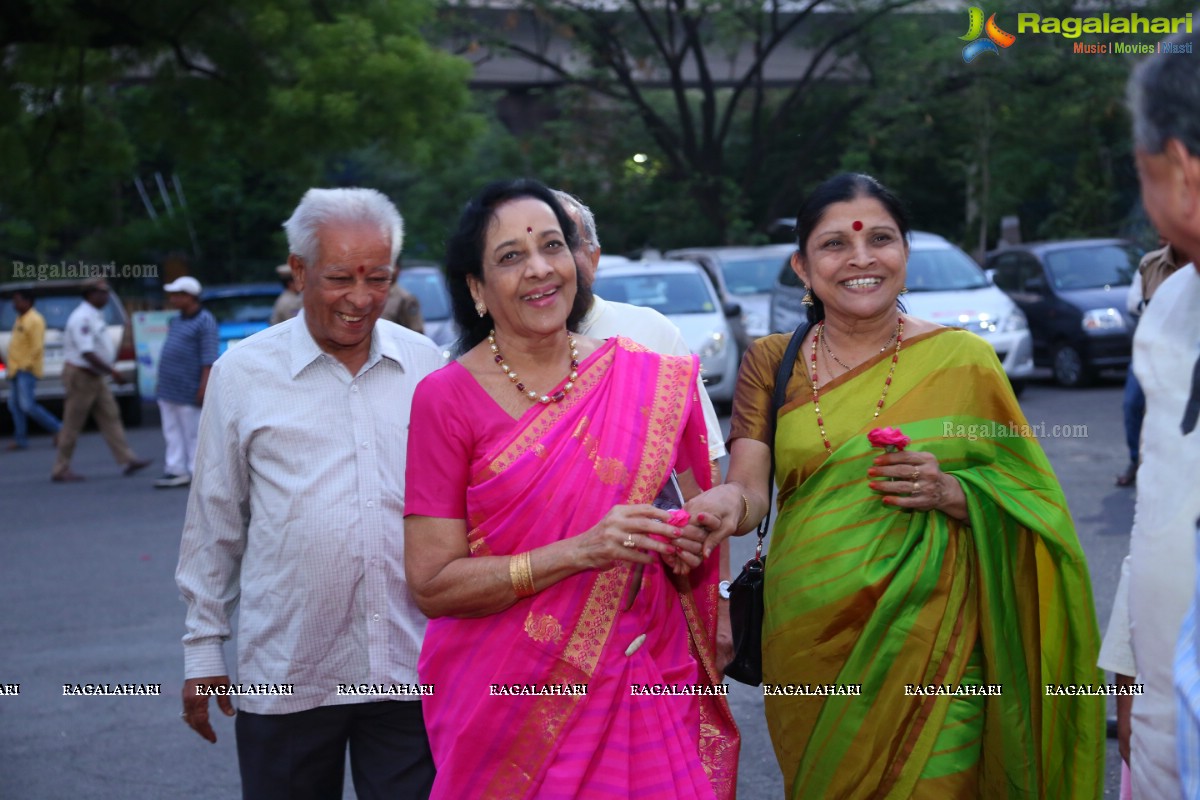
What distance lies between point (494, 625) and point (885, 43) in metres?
22.8

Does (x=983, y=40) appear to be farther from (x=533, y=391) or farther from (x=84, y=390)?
(x=533, y=391)

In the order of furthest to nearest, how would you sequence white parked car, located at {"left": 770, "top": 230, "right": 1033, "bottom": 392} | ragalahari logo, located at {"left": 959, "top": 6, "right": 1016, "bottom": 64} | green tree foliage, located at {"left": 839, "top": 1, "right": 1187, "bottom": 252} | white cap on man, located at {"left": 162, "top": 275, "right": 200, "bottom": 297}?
green tree foliage, located at {"left": 839, "top": 1, "right": 1187, "bottom": 252}, ragalahari logo, located at {"left": 959, "top": 6, "right": 1016, "bottom": 64}, white parked car, located at {"left": 770, "top": 230, "right": 1033, "bottom": 392}, white cap on man, located at {"left": 162, "top": 275, "right": 200, "bottom": 297}

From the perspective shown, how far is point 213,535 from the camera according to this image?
11.4 ft

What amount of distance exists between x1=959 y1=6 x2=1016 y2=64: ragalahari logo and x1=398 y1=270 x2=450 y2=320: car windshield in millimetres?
9116

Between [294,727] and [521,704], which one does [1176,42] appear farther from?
[294,727]

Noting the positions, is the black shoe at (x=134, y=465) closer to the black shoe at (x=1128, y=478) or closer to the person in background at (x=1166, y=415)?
the black shoe at (x=1128, y=478)

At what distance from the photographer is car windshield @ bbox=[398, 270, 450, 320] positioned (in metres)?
15.5

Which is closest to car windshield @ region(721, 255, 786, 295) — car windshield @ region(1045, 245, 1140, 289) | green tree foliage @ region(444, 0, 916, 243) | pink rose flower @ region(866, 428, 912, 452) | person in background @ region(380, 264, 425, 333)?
car windshield @ region(1045, 245, 1140, 289)

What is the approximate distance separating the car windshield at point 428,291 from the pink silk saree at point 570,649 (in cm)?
1251

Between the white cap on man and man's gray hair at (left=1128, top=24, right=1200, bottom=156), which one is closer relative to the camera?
man's gray hair at (left=1128, top=24, right=1200, bottom=156)

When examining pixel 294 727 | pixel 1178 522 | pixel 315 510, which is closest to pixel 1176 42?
pixel 1178 522

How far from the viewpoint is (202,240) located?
29141 mm

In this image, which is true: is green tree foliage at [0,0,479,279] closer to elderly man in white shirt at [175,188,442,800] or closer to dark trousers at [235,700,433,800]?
elderly man in white shirt at [175,188,442,800]

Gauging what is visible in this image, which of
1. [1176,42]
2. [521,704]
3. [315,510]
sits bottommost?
[521,704]
